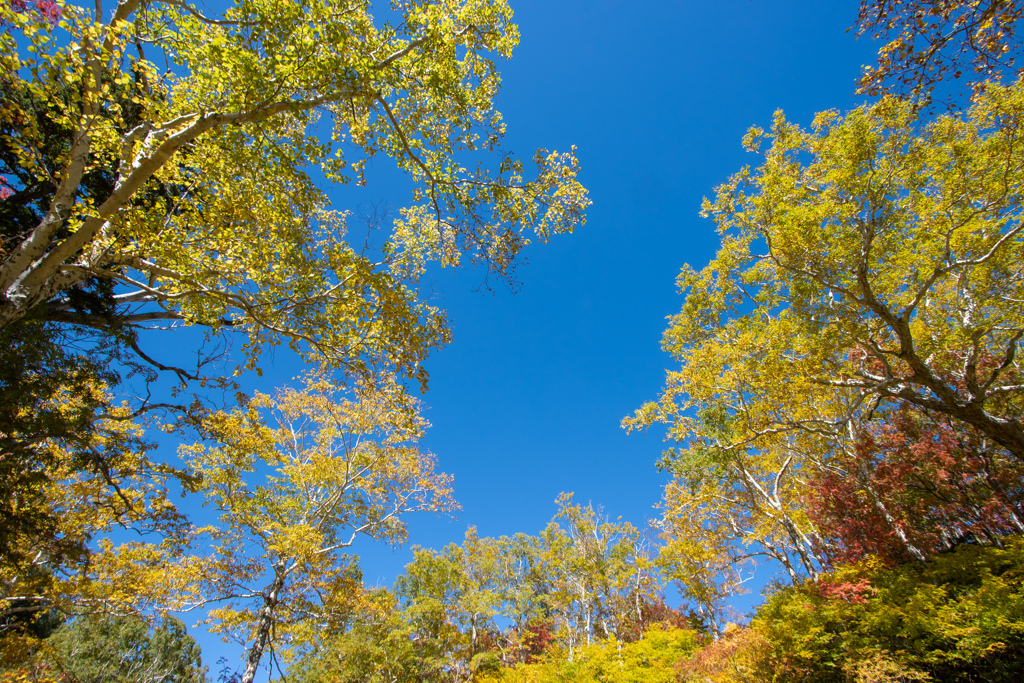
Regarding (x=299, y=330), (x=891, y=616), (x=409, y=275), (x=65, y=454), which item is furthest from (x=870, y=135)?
(x=65, y=454)

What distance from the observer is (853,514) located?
1055 centimetres

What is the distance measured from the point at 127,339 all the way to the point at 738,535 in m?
17.9

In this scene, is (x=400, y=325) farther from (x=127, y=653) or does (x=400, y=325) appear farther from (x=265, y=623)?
(x=127, y=653)

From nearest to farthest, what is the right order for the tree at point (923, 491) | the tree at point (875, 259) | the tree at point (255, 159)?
the tree at point (255, 159) → the tree at point (875, 259) → the tree at point (923, 491)

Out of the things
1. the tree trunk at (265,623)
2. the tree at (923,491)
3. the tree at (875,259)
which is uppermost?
the tree at (875,259)

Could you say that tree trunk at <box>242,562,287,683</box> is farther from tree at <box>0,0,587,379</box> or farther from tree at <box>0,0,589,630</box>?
tree at <box>0,0,587,379</box>

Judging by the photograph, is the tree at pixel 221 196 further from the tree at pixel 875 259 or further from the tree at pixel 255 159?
the tree at pixel 875 259

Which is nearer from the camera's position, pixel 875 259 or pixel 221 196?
pixel 221 196

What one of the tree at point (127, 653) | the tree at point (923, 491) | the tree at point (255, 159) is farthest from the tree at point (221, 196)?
the tree at point (127, 653)

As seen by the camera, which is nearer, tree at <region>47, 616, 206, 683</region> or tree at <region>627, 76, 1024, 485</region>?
tree at <region>627, 76, 1024, 485</region>

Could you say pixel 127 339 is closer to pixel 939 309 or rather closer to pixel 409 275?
pixel 409 275

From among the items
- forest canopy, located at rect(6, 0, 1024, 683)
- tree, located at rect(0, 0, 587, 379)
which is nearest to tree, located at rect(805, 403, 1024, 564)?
forest canopy, located at rect(6, 0, 1024, 683)

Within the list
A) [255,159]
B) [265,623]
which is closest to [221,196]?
[255,159]

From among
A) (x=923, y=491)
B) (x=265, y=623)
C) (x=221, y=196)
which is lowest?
(x=265, y=623)
